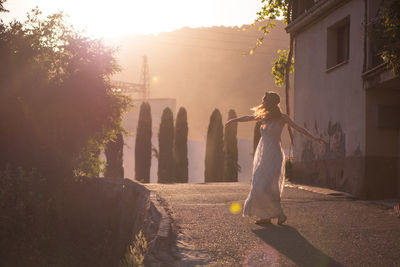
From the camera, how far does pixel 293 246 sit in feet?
22.2

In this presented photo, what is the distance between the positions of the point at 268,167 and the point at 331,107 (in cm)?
803

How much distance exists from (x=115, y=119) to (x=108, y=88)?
5.31 feet

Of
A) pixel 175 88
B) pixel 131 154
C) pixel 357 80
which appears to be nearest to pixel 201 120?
pixel 175 88

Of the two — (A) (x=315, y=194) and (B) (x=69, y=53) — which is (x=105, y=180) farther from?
→ (B) (x=69, y=53)

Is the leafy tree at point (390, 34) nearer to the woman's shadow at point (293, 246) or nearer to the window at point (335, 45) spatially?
the woman's shadow at point (293, 246)

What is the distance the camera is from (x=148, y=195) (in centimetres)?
1210

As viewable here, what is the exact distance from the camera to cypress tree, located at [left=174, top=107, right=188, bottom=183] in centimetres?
4409

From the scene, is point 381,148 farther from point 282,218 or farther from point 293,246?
point 293,246

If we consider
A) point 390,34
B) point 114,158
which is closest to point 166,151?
point 114,158

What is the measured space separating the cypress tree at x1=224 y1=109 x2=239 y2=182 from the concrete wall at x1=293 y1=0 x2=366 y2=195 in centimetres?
2545

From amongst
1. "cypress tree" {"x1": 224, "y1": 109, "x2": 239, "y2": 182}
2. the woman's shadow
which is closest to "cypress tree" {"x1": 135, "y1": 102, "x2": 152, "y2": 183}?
"cypress tree" {"x1": 224, "y1": 109, "x2": 239, "y2": 182}

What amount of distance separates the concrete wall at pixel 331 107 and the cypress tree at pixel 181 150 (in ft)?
84.8

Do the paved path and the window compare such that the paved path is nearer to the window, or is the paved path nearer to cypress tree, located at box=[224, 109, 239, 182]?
the window

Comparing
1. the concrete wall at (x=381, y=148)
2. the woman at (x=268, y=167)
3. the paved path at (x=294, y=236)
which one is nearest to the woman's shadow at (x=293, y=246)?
the paved path at (x=294, y=236)
